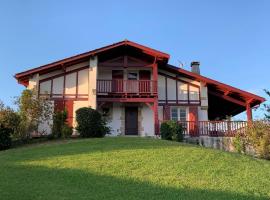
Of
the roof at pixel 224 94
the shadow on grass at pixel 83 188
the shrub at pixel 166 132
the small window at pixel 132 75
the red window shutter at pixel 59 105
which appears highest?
the small window at pixel 132 75

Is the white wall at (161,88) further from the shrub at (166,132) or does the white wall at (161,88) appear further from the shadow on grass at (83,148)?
the shadow on grass at (83,148)

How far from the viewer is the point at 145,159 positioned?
50.6ft

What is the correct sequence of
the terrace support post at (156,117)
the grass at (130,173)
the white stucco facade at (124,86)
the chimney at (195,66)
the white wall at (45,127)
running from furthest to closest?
the chimney at (195,66), the white stucco facade at (124,86), the terrace support post at (156,117), the white wall at (45,127), the grass at (130,173)

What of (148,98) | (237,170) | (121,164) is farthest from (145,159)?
(148,98)

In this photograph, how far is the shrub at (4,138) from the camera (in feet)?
66.6

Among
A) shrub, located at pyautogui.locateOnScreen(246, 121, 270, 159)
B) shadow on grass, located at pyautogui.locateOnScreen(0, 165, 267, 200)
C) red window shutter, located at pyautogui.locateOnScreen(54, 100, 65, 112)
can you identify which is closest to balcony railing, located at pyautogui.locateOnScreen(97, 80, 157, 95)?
red window shutter, located at pyautogui.locateOnScreen(54, 100, 65, 112)

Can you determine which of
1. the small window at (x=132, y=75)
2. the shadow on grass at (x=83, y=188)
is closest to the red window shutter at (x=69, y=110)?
the small window at (x=132, y=75)

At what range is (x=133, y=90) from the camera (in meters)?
25.4

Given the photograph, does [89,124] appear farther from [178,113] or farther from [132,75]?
[178,113]

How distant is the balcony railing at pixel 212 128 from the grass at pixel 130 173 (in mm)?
7139

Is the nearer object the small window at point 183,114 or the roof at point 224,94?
the roof at point 224,94

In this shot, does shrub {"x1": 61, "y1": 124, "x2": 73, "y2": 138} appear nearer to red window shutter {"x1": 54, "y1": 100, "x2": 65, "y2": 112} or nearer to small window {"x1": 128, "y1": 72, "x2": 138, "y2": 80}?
red window shutter {"x1": 54, "y1": 100, "x2": 65, "y2": 112}

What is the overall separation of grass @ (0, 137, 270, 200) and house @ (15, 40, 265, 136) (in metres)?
7.40

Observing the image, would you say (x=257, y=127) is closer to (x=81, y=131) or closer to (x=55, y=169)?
(x=81, y=131)
